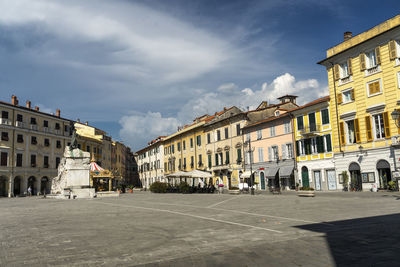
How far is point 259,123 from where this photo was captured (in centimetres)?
4512

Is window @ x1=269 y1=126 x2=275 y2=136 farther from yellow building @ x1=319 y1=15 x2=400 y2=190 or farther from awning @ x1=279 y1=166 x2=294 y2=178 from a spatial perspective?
yellow building @ x1=319 y1=15 x2=400 y2=190

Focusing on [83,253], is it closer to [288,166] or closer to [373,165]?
[373,165]

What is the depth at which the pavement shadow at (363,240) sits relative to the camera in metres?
5.75

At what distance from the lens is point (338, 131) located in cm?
3381

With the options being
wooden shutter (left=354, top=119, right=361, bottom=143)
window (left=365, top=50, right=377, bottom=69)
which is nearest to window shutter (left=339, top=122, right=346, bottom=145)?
wooden shutter (left=354, top=119, right=361, bottom=143)

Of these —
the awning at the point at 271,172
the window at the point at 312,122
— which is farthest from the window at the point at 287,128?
the awning at the point at 271,172

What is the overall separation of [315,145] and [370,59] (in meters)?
10.5

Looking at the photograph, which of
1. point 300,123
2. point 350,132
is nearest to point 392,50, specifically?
point 350,132

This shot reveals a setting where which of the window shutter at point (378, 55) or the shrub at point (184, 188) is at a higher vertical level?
the window shutter at point (378, 55)

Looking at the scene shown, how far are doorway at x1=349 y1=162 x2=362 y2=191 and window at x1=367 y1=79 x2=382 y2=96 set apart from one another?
6882mm

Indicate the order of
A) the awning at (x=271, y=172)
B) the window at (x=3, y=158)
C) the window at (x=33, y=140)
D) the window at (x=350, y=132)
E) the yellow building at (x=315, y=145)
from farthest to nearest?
the window at (x=33, y=140) < the window at (x=3, y=158) < the awning at (x=271, y=172) < the yellow building at (x=315, y=145) < the window at (x=350, y=132)

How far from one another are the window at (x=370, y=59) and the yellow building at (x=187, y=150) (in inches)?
1197

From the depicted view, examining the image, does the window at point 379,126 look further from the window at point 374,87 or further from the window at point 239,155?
the window at point 239,155

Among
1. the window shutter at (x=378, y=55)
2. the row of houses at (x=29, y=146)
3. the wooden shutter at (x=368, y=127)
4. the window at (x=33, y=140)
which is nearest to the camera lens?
the window shutter at (x=378, y=55)
